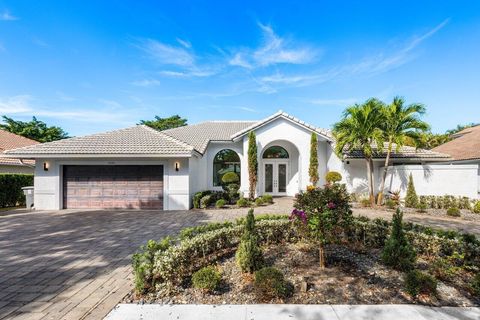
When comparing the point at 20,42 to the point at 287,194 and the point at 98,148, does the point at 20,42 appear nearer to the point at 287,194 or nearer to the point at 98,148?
the point at 98,148

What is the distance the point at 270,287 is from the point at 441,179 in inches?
608

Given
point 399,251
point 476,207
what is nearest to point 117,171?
point 399,251

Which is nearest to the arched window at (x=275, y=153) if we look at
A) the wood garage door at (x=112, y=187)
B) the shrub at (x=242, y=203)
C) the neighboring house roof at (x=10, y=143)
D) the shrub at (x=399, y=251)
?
the shrub at (x=242, y=203)

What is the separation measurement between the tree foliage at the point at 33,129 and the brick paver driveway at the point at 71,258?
25.6m

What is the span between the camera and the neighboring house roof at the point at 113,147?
12.0 metres

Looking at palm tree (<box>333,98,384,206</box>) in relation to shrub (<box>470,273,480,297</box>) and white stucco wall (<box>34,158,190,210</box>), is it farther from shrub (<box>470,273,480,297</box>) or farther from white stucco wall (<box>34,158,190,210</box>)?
shrub (<box>470,273,480,297</box>)

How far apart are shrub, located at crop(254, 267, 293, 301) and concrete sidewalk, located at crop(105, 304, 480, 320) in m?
0.18

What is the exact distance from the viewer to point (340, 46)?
42.6 ft

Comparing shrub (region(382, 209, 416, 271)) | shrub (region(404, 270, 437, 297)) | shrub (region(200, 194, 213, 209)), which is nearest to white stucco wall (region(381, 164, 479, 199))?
shrub (region(382, 209, 416, 271))

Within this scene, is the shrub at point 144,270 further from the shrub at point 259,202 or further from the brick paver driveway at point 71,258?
the shrub at point 259,202

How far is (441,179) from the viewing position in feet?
44.7

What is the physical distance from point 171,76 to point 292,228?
14.8 meters

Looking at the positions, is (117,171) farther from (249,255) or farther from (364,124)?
(364,124)

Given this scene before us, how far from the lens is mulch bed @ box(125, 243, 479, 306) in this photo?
3746mm
